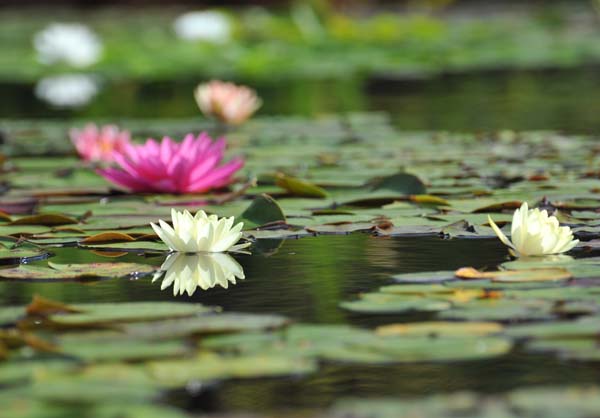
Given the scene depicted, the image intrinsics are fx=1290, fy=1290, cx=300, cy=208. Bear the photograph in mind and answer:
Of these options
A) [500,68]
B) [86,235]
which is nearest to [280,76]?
[500,68]

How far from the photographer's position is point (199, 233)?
224 cm

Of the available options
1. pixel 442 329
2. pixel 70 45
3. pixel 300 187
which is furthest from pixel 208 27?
pixel 442 329

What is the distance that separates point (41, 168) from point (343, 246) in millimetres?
1641

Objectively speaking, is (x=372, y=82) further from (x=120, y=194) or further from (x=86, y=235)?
(x=86, y=235)

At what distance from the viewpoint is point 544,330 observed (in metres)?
1.61

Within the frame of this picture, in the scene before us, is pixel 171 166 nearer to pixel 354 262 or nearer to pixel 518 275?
pixel 354 262

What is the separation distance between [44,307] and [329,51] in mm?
7527

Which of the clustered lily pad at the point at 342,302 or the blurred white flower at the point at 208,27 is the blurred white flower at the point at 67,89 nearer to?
the blurred white flower at the point at 208,27

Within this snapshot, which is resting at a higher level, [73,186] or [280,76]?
[280,76]

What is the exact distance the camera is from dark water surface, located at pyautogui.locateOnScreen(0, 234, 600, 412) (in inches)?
55.9

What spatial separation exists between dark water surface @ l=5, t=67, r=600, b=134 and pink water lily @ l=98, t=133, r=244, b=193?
1.76 m

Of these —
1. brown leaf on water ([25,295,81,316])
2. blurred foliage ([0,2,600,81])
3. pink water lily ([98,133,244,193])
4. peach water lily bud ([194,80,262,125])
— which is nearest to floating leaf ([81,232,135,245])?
pink water lily ([98,133,244,193])

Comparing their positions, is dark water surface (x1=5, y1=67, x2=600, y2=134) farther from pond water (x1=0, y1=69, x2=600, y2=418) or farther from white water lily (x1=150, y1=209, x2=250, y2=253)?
white water lily (x1=150, y1=209, x2=250, y2=253)

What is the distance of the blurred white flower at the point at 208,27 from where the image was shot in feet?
32.2
